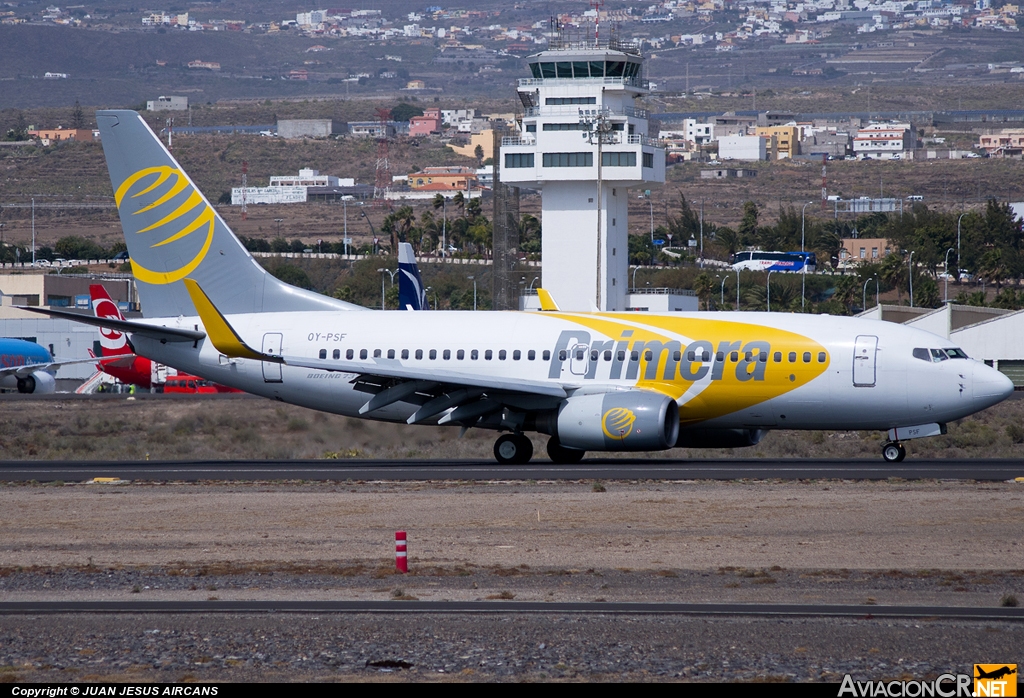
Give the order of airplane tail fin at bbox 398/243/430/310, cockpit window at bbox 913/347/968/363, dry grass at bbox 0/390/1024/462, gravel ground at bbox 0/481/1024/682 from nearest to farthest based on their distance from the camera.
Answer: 1. gravel ground at bbox 0/481/1024/682
2. cockpit window at bbox 913/347/968/363
3. dry grass at bbox 0/390/1024/462
4. airplane tail fin at bbox 398/243/430/310

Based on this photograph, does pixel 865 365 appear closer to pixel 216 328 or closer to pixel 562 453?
pixel 562 453

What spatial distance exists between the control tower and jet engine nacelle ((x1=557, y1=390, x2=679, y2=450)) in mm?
45581

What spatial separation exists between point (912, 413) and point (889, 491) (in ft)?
17.8

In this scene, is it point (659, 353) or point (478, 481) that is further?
point (659, 353)

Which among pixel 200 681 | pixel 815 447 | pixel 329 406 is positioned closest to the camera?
pixel 200 681

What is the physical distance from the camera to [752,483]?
1058 inches

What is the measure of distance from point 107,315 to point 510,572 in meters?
→ 43.0

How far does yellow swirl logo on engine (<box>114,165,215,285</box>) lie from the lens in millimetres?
34938

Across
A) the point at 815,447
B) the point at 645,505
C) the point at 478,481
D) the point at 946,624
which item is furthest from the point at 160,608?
the point at 815,447

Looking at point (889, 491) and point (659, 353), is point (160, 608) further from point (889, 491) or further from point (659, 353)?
point (659, 353)

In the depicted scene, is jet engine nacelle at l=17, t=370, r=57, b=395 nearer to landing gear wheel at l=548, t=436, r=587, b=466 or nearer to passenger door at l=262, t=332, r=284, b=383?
passenger door at l=262, t=332, r=284, b=383

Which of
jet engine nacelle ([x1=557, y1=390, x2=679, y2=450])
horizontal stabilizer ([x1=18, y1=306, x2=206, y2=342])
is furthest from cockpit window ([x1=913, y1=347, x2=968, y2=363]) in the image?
horizontal stabilizer ([x1=18, y1=306, x2=206, y2=342])

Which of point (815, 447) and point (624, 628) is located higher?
point (624, 628)

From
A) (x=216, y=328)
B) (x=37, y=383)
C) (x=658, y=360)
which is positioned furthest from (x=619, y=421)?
(x=37, y=383)
